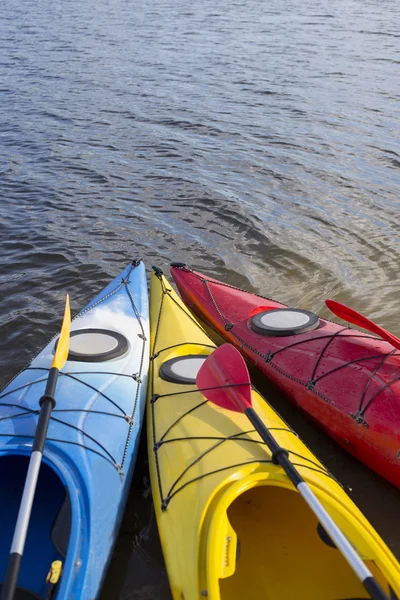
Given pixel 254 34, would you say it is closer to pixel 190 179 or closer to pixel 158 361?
pixel 190 179

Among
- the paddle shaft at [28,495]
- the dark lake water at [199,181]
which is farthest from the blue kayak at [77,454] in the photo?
the dark lake water at [199,181]

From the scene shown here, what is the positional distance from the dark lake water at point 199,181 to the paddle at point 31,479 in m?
0.67

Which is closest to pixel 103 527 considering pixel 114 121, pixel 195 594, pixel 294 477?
pixel 195 594

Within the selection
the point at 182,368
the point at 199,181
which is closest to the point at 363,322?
the point at 182,368

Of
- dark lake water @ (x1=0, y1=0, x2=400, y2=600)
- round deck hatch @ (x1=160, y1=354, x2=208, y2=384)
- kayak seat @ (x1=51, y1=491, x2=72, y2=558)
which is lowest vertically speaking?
kayak seat @ (x1=51, y1=491, x2=72, y2=558)

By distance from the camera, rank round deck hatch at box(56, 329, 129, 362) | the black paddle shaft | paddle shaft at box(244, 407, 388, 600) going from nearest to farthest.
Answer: paddle shaft at box(244, 407, 388, 600), the black paddle shaft, round deck hatch at box(56, 329, 129, 362)

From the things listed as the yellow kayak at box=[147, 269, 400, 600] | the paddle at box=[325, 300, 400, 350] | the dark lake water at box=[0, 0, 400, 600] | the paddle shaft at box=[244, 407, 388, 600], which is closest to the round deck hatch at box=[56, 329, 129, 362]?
the yellow kayak at box=[147, 269, 400, 600]

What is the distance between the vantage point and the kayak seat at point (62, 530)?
8.98 ft

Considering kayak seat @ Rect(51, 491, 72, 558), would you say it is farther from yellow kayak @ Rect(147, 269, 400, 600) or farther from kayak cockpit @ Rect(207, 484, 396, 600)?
kayak cockpit @ Rect(207, 484, 396, 600)

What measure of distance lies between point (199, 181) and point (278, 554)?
5.28 m

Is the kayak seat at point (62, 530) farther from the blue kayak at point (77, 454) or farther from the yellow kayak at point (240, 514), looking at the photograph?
the yellow kayak at point (240, 514)

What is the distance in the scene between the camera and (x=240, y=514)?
10.6 feet

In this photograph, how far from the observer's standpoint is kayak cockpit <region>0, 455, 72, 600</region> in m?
2.81

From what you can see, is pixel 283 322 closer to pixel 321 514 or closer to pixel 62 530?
pixel 321 514
